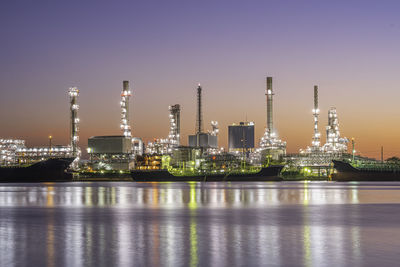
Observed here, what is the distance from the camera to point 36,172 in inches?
4860

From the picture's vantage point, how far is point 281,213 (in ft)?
86.3

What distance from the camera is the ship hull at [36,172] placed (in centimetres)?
12194

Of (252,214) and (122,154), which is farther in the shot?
(122,154)

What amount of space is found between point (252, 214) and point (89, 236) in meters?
10.6

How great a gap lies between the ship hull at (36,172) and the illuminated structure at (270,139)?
70282mm

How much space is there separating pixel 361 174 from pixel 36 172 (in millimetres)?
75991

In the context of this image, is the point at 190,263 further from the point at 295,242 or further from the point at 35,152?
the point at 35,152

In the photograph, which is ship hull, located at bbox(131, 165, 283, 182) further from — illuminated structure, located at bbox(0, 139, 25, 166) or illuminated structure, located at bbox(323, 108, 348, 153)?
illuminated structure, located at bbox(0, 139, 25, 166)

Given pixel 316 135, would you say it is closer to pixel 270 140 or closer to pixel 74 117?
pixel 270 140

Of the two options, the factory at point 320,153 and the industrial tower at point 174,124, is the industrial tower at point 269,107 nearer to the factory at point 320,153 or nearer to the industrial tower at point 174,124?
the factory at point 320,153

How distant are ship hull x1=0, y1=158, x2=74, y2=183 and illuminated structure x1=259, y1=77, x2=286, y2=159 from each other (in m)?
70.3

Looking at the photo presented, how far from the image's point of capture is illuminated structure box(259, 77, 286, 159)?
169000 millimetres

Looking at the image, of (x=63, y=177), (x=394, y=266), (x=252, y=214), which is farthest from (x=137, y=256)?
(x=63, y=177)

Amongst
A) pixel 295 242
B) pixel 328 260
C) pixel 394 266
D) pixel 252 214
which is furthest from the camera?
pixel 252 214
